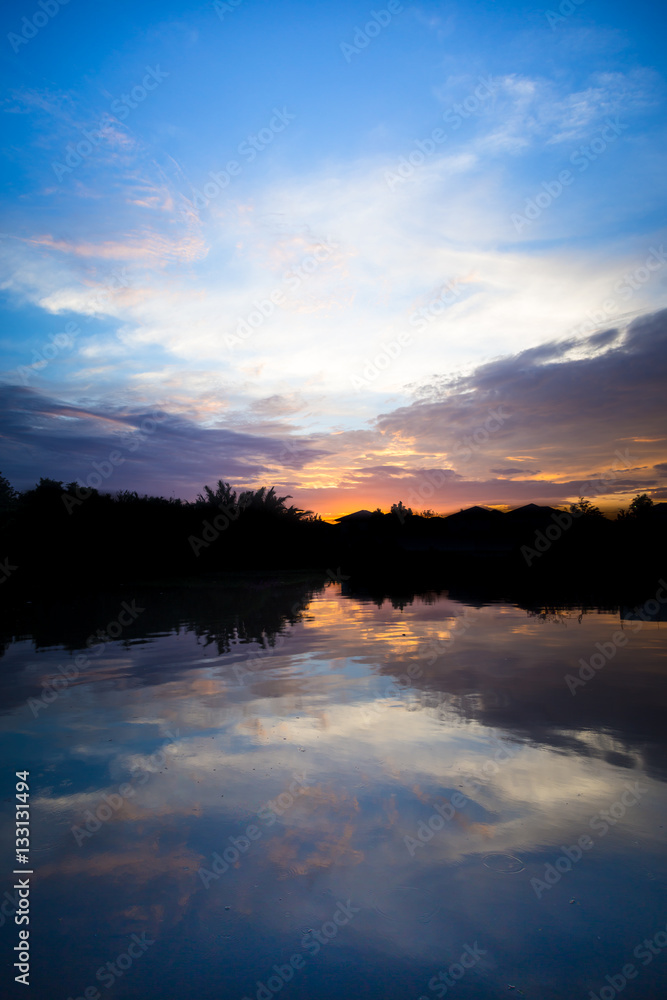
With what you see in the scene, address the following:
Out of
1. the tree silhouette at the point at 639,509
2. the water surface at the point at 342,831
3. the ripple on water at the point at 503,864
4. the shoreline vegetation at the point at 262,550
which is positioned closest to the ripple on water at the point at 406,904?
the water surface at the point at 342,831

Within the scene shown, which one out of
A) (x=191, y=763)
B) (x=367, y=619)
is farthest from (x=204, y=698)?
(x=367, y=619)

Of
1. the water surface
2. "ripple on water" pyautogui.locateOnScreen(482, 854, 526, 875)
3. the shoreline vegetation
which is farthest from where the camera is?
the shoreline vegetation

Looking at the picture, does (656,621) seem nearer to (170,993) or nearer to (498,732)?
(498,732)

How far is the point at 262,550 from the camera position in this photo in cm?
4128

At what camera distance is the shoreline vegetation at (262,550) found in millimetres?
29113

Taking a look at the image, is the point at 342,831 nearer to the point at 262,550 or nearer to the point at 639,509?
the point at 262,550

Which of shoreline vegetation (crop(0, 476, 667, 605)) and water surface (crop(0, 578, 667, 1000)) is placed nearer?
water surface (crop(0, 578, 667, 1000))

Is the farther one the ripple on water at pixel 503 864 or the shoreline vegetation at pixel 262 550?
the shoreline vegetation at pixel 262 550

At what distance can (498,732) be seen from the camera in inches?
244

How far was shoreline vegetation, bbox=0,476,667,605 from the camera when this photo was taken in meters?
29.1

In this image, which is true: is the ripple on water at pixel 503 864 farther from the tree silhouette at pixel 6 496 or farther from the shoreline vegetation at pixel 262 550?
the tree silhouette at pixel 6 496

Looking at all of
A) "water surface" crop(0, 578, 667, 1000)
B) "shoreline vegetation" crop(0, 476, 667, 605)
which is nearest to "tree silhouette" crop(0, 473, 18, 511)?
"shoreline vegetation" crop(0, 476, 667, 605)

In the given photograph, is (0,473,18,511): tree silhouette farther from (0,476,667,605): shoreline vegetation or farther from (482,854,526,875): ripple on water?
(482,854,526,875): ripple on water

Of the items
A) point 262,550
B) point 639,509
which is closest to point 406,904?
point 262,550
